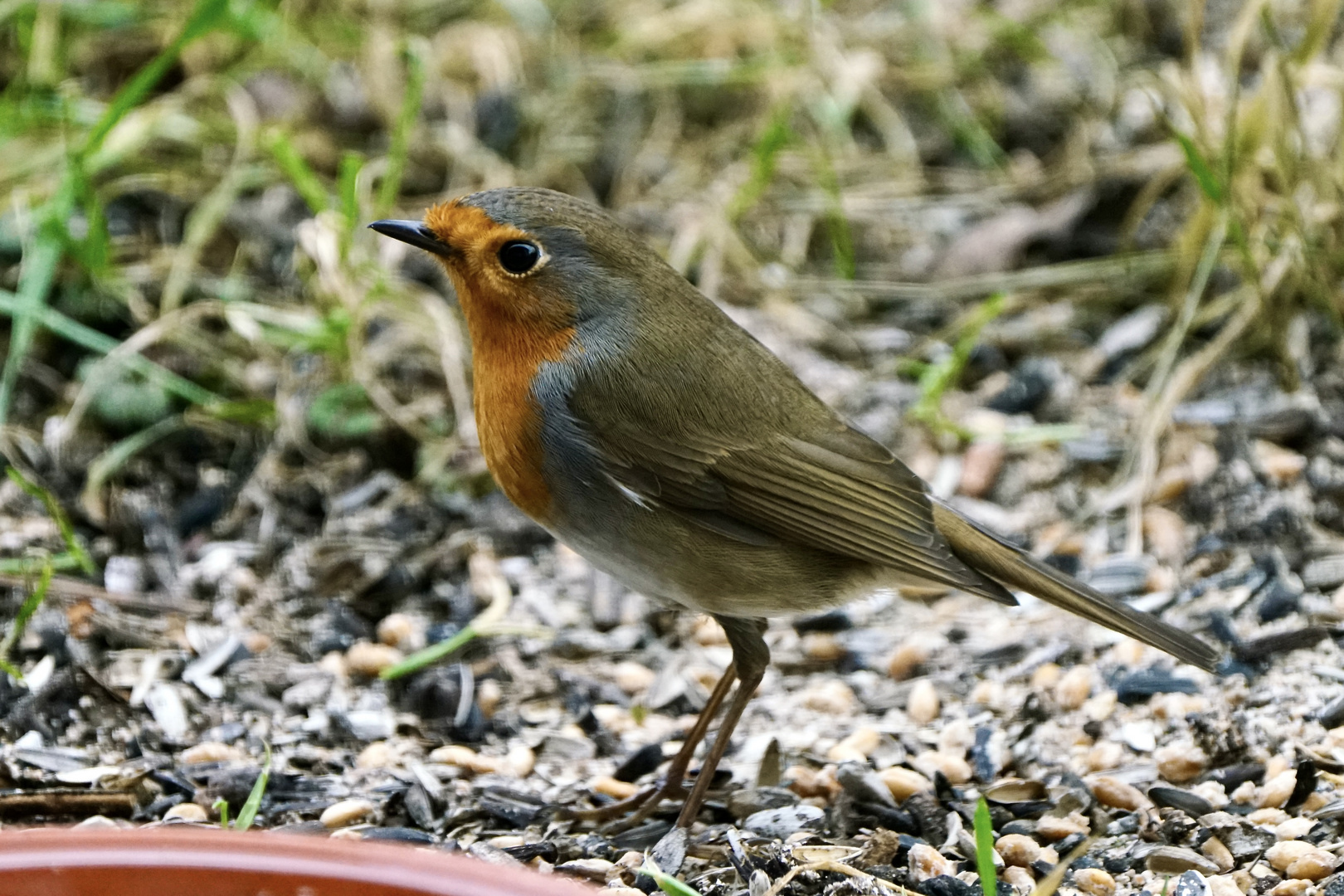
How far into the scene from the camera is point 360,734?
132 inches

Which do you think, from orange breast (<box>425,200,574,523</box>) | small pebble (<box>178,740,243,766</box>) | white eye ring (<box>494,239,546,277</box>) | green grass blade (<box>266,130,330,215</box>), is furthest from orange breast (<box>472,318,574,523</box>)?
green grass blade (<box>266,130,330,215</box>)

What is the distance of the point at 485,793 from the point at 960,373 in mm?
2462

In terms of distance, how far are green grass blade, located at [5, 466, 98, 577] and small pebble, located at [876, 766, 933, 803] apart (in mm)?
1829

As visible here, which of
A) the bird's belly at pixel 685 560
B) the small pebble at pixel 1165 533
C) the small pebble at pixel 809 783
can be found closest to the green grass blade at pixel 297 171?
the bird's belly at pixel 685 560

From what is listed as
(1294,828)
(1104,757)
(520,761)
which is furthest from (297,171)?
(1294,828)

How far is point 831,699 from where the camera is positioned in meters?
3.62

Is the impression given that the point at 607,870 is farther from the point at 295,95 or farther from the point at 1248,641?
the point at 295,95

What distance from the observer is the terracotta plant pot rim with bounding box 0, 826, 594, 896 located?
1.87 metres

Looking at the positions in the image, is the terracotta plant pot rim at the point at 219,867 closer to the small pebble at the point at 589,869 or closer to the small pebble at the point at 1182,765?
the small pebble at the point at 589,869

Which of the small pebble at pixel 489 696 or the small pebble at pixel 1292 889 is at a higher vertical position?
the small pebble at pixel 1292 889

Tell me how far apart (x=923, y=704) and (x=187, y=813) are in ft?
5.24

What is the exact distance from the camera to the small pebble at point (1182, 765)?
122 inches

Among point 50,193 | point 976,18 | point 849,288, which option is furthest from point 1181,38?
point 50,193

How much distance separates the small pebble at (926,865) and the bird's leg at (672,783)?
0.59 m
